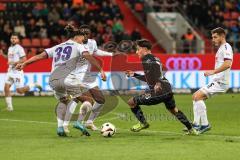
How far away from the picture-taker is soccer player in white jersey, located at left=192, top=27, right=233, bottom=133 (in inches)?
557

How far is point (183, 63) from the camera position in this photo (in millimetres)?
28594

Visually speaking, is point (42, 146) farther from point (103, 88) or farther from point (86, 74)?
point (103, 88)

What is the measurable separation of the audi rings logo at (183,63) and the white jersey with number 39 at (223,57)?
1382 cm

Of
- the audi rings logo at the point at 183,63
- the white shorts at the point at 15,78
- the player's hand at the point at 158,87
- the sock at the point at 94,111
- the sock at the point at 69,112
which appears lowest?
the audi rings logo at the point at 183,63

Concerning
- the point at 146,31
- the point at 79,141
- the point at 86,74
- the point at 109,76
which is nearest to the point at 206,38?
the point at 146,31

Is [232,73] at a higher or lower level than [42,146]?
lower

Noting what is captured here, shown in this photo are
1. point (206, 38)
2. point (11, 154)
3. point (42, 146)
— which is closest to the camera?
point (11, 154)

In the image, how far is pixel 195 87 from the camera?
2844 centimetres

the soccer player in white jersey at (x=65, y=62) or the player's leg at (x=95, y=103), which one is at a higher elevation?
the soccer player in white jersey at (x=65, y=62)

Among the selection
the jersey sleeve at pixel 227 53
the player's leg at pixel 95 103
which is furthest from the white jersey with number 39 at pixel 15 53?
the jersey sleeve at pixel 227 53

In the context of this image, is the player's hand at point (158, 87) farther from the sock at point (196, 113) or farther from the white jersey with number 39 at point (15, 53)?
the white jersey with number 39 at point (15, 53)

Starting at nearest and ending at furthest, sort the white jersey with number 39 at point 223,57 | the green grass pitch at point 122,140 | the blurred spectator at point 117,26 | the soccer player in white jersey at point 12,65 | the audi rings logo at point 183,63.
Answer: the green grass pitch at point 122,140 → the white jersey with number 39 at point 223,57 → the soccer player in white jersey at point 12,65 → the audi rings logo at point 183,63 → the blurred spectator at point 117,26

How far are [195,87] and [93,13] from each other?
750 cm

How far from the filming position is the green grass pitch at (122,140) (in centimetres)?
1107
